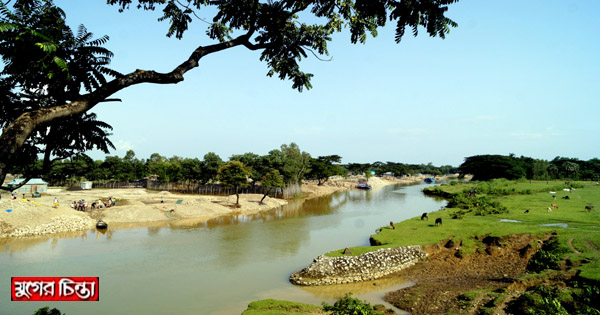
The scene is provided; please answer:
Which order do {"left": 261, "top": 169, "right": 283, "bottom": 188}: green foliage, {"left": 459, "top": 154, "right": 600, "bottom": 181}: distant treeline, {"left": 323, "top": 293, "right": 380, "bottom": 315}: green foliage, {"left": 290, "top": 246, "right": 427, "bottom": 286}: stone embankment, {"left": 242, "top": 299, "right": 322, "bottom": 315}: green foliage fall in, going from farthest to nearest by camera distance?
{"left": 459, "top": 154, "right": 600, "bottom": 181}: distant treeline < {"left": 261, "top": 169, "right": 283, "bottom": 188}: green foliage < {"left": 290, "top": 246, "right": 427, "bottom": 286}: stone embankment < {"left": 242, "top": 299, "right": 322, "bottom": 315}: green foliage < {"left": 323, "top": 293, "right": 380, "bottom": 315}: green foliage

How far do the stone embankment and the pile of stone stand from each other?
99.9ft

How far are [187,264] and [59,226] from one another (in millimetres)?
21390

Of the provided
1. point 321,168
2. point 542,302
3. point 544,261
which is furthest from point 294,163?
point 542,302

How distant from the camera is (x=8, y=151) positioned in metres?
5.00

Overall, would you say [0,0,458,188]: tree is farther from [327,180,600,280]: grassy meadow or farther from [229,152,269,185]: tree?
[229,152,269,185]: tree

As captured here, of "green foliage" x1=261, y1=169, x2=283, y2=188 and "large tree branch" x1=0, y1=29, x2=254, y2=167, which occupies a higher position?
"large tree branch" x1=0, y1=29, x2=254, y2=167

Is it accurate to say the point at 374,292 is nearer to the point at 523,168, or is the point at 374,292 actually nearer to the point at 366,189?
the point at 366,189

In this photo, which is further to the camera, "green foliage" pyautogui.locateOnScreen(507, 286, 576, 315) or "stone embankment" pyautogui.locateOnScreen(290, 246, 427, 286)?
"stone embankment" pyautogui.locateOnScreen(290, 246, 427, 286)

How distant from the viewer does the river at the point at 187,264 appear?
733 inches

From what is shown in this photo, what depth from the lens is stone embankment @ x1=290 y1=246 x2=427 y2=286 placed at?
2148cm

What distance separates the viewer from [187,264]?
25375mm

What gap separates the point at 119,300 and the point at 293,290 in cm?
1100

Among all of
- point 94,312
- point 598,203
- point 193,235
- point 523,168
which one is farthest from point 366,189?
point 94,312

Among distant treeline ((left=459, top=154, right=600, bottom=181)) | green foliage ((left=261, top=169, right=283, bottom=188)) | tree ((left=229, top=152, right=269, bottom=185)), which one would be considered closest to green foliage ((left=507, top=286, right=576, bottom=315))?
green foliage ((left=261, top=169, right=283, bottom=188))
